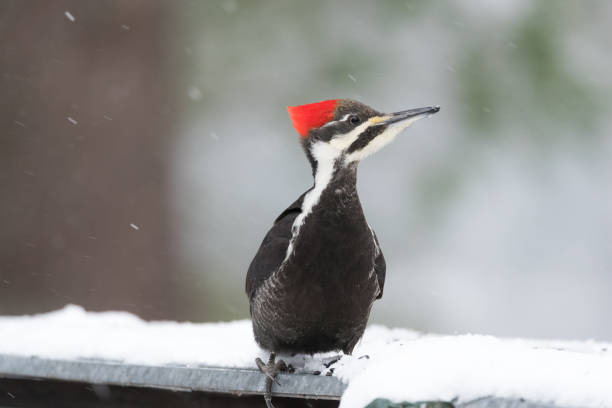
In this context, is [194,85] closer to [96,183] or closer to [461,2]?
[96,183]

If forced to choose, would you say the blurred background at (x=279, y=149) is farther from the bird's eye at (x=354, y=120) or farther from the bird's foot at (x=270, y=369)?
the bird's eye at (x=354, y=120)

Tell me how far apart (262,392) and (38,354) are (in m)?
0.84

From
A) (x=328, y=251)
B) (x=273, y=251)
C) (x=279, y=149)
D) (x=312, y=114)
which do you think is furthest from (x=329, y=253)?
(x=279, y=149)

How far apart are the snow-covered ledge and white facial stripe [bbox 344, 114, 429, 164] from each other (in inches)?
25.4

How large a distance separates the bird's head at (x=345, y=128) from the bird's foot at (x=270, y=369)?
696 millimetres

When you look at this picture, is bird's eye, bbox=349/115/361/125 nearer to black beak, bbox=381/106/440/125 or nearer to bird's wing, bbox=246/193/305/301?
black beak, bbox=381/106/440/125

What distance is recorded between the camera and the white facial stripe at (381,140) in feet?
9.12

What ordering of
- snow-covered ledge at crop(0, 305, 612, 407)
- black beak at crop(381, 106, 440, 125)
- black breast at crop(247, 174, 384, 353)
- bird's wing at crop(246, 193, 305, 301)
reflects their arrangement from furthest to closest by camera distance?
bird's wing at crop(246, 193, 305, 301), black breast at crop(247, 174, 384, 353), black beak at crop(381, 106, 440, 125), snow-covered ledge at crop(0, 305, 612, 407)

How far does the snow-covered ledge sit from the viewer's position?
66.6 inches

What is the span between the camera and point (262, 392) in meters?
2.38

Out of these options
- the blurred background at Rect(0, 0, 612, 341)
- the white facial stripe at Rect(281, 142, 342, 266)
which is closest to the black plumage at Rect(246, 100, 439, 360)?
the white facial stripe at Rect(281, 142, 342, 266)

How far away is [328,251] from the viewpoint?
9.06ft

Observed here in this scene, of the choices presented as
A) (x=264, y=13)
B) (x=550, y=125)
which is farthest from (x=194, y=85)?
(x=550, y=125)

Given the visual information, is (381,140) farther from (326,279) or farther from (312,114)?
(326,279)
